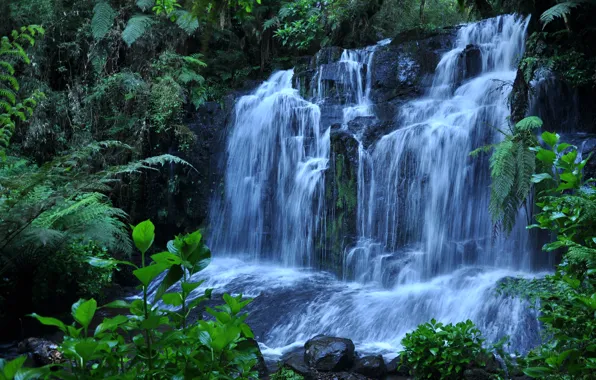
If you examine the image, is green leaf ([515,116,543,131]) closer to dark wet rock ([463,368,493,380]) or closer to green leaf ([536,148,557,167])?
dark wet rock ([463,368,493,380])

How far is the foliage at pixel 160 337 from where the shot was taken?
129 centimetres

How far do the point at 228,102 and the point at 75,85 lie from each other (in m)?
3.73

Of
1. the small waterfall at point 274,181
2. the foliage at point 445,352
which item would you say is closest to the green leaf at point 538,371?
the foliage at point 445,352

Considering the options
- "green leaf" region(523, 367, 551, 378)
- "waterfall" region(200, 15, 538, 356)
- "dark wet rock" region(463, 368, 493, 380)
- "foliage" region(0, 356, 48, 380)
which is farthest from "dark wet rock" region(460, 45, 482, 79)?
"foliage" region(0, 356, 48, 380)

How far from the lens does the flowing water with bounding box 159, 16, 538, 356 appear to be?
687 cm

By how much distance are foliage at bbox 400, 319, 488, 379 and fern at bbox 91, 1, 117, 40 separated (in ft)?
34.1

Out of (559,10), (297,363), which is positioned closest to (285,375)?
(297,363)

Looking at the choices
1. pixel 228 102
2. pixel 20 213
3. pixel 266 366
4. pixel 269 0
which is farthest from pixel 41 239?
pixel 269 0

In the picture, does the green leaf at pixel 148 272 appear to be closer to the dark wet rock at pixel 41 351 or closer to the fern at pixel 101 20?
the dark wet rock at pixel 41 351

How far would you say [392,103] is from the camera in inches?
411

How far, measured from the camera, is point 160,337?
140 cm

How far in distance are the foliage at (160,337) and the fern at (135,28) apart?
11353mm

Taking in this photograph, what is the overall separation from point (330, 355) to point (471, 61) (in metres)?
7.37

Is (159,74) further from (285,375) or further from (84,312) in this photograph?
(84,312)
